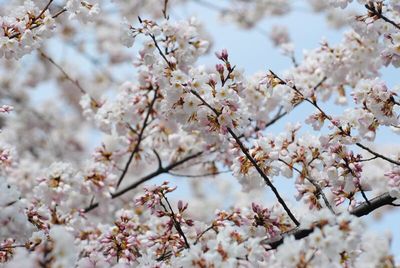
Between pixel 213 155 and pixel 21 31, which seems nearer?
pixel 21 31

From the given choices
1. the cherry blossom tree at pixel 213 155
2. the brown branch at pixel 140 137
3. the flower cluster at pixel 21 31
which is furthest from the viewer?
the brown branch at pixel 140 137

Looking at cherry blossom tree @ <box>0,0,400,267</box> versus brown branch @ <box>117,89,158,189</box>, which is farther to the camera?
brown branch @ <box>117,89,158,189</box>

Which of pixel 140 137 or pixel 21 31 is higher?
pixel 140 137

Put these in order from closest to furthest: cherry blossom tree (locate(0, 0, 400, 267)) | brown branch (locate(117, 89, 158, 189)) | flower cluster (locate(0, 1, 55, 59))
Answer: cherry blossom tree (locate(0, 0, 400, 267)), flower cluster (locate(0, 1, 55, 59)), brown branch (locate(117, 89, 158, 189))

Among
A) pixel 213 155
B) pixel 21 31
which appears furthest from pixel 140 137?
pixel 21 31

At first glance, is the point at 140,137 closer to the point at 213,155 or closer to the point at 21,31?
the point at 213,155

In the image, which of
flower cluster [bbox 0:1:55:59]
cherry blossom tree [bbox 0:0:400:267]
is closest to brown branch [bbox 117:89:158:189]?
cherry blossom tree [bbox 0:0:400:267]

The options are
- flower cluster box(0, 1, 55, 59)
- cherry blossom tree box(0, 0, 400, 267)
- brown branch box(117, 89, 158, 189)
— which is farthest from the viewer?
brown branch box(117, 89, 158, 189)

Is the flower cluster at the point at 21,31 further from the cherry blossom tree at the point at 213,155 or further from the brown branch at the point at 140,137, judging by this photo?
the brown branch at the point at 140,137

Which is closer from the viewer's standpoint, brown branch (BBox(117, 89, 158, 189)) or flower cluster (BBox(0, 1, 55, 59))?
flower cluster (BBox(0, 1, 55, 59))

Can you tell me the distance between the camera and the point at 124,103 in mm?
5086

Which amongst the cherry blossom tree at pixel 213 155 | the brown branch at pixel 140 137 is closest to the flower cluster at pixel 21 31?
the cherry blossom tree at pixel 213 155

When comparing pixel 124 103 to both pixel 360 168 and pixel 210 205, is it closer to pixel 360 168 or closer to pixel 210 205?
pixel 360 168

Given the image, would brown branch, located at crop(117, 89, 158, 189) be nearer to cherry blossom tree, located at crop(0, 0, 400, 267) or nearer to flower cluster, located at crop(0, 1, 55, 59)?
cherry blossom tree, located at crop(0, 0, 400, 267)
